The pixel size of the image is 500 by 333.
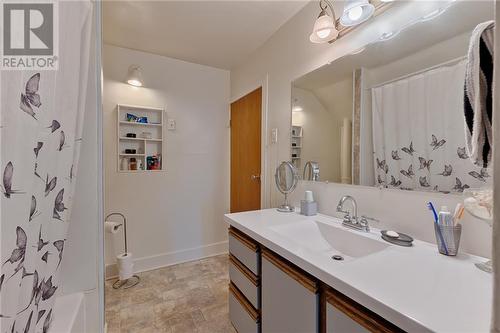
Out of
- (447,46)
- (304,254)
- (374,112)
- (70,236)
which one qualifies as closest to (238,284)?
(304,254)

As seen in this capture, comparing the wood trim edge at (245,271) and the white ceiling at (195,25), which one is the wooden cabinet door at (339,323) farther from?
the white ceiling at (195,25)

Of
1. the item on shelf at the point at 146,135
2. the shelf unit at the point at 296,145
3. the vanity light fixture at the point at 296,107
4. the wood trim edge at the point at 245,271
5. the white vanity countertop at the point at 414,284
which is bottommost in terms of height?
the wood trim edge at the point at 245,271

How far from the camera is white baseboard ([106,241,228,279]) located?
212cm

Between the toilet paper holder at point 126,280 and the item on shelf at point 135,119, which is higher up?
the item on shelf at point 135,119

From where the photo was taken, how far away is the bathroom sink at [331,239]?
3.11 feet

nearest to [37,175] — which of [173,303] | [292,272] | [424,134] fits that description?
[292,272]

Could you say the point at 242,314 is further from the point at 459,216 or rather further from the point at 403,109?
the point at 403,109

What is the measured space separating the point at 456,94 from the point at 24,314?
153 cm

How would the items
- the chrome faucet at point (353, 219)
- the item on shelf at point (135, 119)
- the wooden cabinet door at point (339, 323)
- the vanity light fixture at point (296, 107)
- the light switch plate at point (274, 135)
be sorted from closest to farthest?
the wooden cabinet door at point (339, 323) → the chrome faucet at point (353, 219) → the vanity light fixture at point (296, 107) → the light switch plate at point (274, 135) → the item on shelf at point (135, 119)

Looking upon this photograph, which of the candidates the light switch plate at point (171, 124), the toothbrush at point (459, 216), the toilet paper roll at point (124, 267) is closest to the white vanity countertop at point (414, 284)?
the toothbrush at point (459, 216)

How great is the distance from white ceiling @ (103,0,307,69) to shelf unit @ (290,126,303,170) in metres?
0.92

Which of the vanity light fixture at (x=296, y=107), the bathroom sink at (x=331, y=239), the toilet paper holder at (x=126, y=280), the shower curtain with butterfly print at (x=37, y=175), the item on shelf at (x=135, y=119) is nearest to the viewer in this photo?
the shower curtain with butterfly print at (x=37, y=175)

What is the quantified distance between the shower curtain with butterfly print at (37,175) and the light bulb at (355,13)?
4.04ft

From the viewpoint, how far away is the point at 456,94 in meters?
0.82
